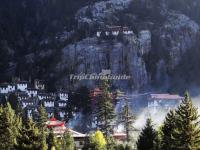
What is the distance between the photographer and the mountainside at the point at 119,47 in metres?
171

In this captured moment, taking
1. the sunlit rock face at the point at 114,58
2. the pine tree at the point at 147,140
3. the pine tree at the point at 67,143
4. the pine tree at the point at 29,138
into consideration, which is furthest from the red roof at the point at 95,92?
the pine tree at the point at 29,138

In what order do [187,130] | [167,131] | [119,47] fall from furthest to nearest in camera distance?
1. [119,47]
2. [167,131]
3. [187,130]

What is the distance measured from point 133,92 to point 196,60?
1109 inches

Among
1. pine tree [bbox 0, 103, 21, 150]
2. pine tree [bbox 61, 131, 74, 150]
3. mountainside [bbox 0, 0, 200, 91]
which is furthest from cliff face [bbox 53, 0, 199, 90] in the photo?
pine tree [bbox 0, 103, 21, 150]

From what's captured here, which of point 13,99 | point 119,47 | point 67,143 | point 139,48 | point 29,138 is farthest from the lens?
point 139,48

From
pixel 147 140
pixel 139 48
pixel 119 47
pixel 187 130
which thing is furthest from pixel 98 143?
pixel 139 48

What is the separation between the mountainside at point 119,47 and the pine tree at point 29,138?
12592 centimetres

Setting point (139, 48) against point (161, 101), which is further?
point (139, 48)

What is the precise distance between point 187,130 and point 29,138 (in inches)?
502

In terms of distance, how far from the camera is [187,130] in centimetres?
4353

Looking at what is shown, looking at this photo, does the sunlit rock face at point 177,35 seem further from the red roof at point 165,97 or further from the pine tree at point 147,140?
the pine tree at point 147,140

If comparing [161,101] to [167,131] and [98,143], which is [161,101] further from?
[167,131]

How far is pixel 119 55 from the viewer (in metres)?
170

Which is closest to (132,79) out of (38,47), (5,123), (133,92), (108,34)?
(133,92)
